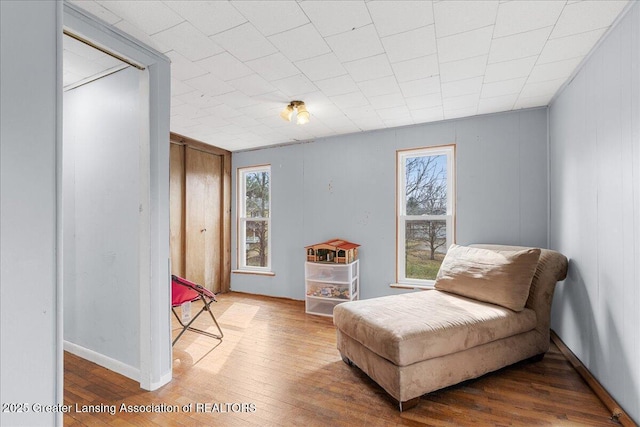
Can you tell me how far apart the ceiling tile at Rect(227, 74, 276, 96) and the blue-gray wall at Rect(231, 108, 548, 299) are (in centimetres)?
168

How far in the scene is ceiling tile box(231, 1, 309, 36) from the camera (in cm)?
164

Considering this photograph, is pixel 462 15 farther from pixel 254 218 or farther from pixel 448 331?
pixel 254 218

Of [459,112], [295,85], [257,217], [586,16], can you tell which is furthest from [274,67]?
[257,217]

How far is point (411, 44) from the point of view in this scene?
2014 mm

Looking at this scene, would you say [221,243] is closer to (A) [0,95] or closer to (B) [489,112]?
(A) [0,95]

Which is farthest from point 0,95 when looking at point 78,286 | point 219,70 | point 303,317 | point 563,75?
point 563,75

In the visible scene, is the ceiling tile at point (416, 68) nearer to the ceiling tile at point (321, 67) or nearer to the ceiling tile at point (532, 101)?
the ceiling tile at point (321, 67)

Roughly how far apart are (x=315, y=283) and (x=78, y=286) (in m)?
2.40

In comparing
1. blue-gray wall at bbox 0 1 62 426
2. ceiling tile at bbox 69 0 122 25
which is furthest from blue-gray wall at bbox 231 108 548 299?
blue-gray wall at bbox 0 1 62 426

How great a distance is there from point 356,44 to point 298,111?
40.4 inches

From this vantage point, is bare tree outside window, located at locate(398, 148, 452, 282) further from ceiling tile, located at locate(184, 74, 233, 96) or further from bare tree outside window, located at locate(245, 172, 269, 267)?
ceiling tile, located at locate(184, 74, 233, 96)

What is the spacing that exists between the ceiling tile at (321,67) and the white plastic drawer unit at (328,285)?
2148 mm

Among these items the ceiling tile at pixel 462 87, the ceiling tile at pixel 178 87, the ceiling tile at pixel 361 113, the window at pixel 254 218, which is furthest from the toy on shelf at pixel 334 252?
the ceiling tile at pixel 178 87

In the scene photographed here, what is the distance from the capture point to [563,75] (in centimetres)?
247
